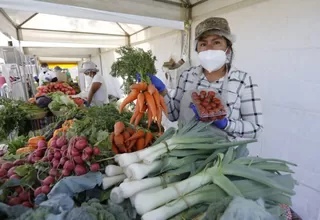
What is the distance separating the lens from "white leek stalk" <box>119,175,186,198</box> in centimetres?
64

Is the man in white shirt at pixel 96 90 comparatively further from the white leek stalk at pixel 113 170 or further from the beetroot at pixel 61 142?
the white leek stalk at pixel 113 170

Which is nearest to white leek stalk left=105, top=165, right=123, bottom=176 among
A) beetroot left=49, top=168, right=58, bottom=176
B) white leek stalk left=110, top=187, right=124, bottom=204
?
white leek stalk left=110, top=187, right=124, bottom=204

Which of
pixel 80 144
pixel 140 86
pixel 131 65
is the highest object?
pixel 131 65

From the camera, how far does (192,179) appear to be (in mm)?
683

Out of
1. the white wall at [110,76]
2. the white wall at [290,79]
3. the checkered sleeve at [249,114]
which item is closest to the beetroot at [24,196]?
the checkered sleeve at [249,114]

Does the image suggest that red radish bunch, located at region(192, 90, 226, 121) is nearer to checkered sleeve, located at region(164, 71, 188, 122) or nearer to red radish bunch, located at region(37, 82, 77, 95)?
checkered sleeve, located at region(164, 71, 188, 122)

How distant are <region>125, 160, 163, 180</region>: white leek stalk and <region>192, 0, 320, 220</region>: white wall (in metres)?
1.80

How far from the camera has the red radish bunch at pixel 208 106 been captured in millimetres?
1007

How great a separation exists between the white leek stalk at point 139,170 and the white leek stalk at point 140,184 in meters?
0.02

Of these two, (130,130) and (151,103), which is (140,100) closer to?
(151,103)

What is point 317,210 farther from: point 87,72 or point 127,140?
point 87,72

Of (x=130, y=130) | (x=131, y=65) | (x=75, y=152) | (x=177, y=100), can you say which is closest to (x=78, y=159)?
(x=75, y=152)

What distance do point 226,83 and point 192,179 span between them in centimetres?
80

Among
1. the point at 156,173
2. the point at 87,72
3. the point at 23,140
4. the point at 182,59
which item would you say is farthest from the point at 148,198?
the point at 87,72
